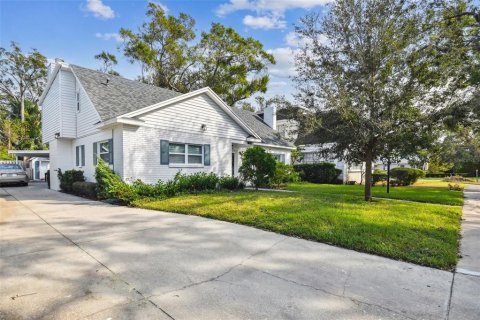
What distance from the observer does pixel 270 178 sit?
1341cm

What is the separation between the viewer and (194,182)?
39.0ft

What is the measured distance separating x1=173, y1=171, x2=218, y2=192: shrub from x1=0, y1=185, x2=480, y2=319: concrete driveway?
552cm

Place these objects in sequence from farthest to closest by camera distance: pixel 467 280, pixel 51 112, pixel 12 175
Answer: pixel 12 175 < pixel 51 112 < pixel 467 280

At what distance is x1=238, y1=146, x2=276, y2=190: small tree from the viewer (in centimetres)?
1285

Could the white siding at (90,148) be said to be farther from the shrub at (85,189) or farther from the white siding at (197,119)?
the white siding at (197,119)

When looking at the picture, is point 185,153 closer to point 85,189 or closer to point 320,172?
point 85,189

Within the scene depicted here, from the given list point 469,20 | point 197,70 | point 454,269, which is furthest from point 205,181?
point 197,70

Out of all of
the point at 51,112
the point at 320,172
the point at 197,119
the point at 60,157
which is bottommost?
the point at 320,172

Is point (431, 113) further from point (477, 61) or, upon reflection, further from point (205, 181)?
point (205, 181)

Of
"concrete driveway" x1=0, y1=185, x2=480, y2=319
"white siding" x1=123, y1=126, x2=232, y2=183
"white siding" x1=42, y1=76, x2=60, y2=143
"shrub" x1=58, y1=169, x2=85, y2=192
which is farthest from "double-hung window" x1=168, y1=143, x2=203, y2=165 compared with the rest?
"concrete driveway" x1=0, y1=185, x2=480, y2=319

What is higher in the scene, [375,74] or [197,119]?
[375,74]

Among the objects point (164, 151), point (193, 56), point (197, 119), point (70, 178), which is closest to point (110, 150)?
point (164, 151)

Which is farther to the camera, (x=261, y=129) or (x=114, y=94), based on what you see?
(x=261, y=129)

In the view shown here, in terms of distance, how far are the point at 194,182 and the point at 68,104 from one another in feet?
26.3
